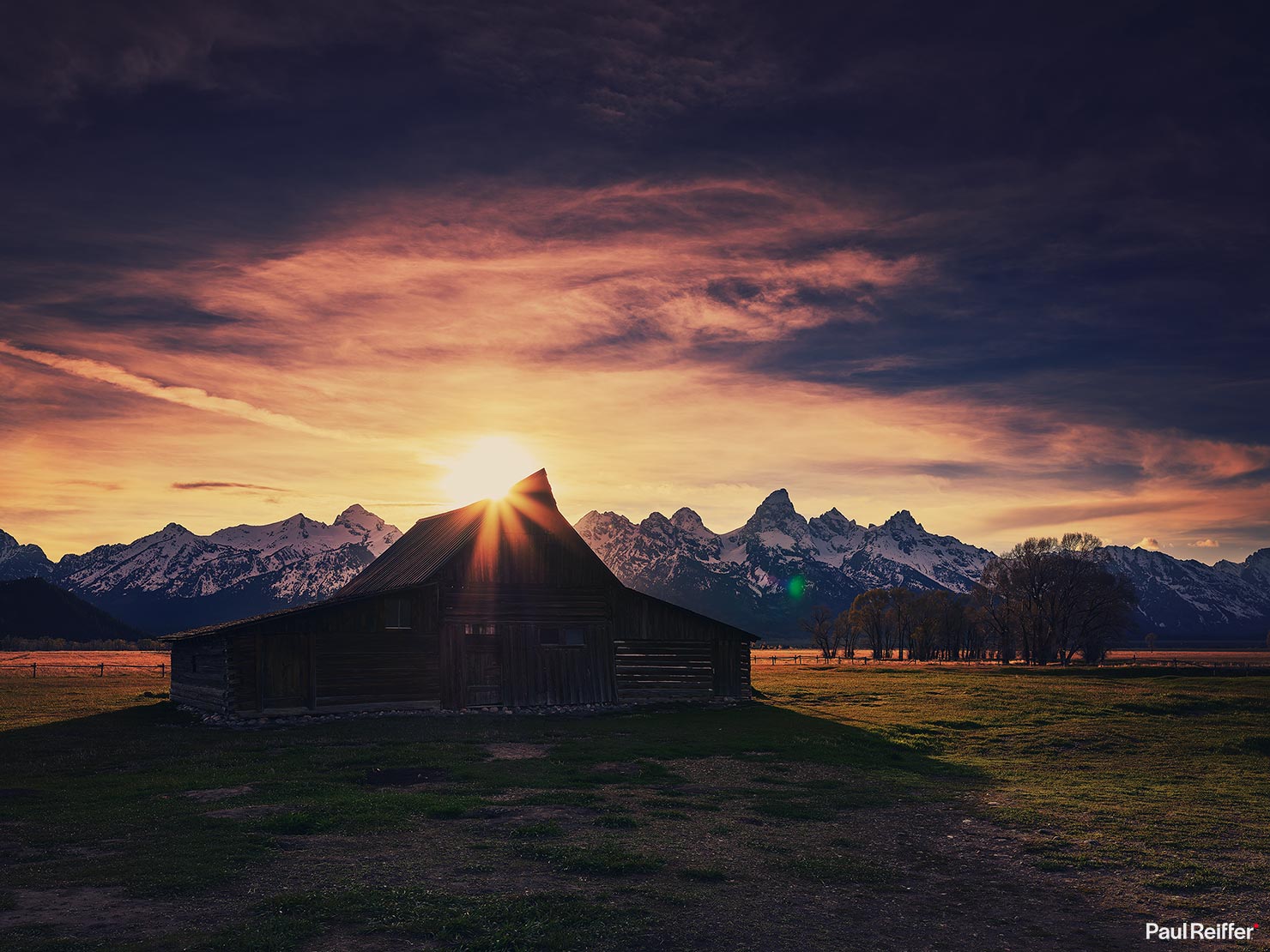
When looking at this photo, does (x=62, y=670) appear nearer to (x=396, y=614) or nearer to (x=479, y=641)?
(x=396, y=614)

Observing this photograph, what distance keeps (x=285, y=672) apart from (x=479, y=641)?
30.0 ft

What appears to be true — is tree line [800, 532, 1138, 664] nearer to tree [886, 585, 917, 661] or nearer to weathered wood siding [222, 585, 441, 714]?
tree [886, 585, 917, 661]

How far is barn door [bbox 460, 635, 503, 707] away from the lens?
135 feet

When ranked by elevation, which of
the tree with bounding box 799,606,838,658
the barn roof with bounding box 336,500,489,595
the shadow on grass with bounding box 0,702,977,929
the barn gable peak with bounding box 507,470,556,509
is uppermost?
the barn gable peak with bounding box 507,470,556,509

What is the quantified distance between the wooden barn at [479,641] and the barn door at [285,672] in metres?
0.05

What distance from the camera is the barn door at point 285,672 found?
3659 centimetres

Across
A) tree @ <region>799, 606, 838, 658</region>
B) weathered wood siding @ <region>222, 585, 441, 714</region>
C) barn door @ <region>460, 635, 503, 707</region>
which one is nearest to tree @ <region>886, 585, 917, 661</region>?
Answer: tree @ <region>799, 606, 838, 658</region>

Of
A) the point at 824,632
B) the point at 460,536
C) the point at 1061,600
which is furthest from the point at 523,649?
the point at 824,632

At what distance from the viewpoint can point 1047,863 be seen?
47.2ft

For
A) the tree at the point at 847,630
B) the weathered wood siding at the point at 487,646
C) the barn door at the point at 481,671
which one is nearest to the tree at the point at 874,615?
the tree at the point at 847,630

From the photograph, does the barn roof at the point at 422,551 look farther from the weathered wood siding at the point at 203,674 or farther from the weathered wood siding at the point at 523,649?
the weathered wood siding at the point at 203,674

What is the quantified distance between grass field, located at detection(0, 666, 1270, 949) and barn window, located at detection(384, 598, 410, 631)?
819cm

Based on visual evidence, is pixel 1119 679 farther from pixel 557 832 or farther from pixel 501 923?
pixel 501 923

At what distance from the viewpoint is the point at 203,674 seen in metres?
40.2
